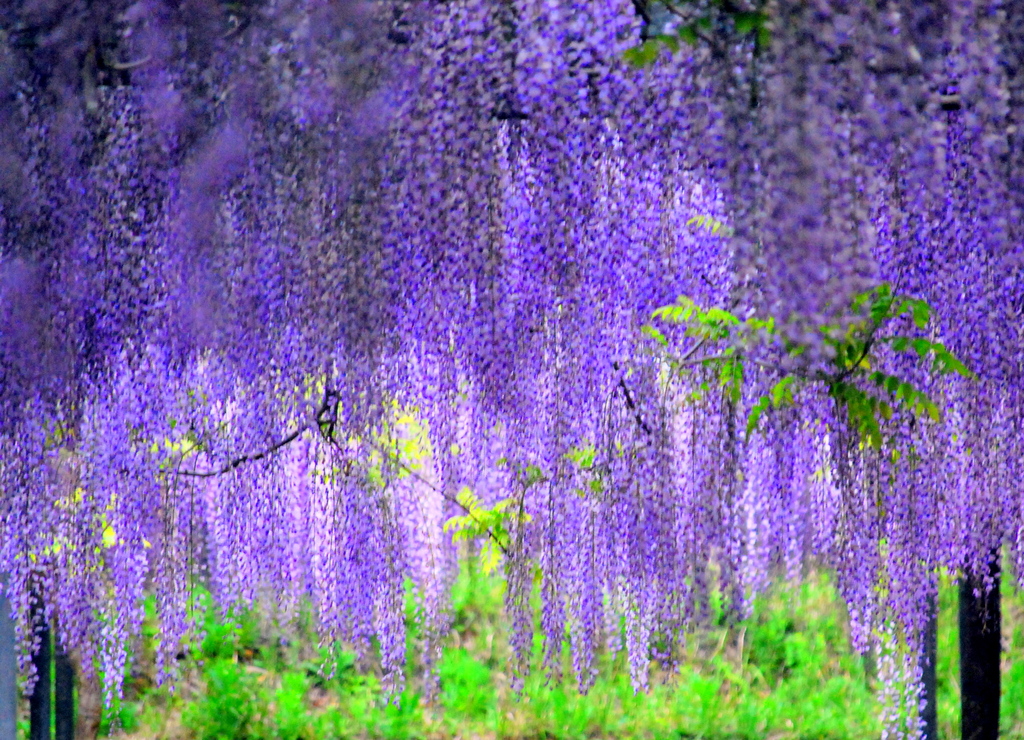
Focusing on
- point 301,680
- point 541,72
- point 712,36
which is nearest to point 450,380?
point 541,72

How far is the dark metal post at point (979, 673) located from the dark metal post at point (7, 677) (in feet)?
14.3

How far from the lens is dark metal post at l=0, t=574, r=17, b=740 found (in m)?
4.83

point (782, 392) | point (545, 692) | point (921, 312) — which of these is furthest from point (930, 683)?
point (921, 312)

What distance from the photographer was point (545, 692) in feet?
25.7

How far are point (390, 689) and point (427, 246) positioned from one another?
2.58 meters

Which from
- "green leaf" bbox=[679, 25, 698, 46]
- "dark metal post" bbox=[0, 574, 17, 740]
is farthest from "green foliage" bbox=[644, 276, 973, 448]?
"dark metal post" bbox=[0, 574, 17, 740]

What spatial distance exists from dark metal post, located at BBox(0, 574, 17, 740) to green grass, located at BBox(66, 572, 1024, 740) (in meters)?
2.65

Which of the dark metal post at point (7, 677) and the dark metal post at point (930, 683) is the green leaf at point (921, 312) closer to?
the dark metal post at point (930, 683)

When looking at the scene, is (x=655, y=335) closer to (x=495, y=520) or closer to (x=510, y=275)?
(x=510, y=275)

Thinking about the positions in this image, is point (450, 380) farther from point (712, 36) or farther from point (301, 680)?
point (301, 680)

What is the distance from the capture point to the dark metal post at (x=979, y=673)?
18.6ft

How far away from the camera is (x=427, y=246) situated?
10.9ft

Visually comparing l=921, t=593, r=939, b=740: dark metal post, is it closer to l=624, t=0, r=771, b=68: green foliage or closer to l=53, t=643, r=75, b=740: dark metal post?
l=624, t=0, r=771, b=68: green foliage

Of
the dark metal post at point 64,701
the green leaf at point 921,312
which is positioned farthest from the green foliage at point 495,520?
the dark metal post at point 64,701
